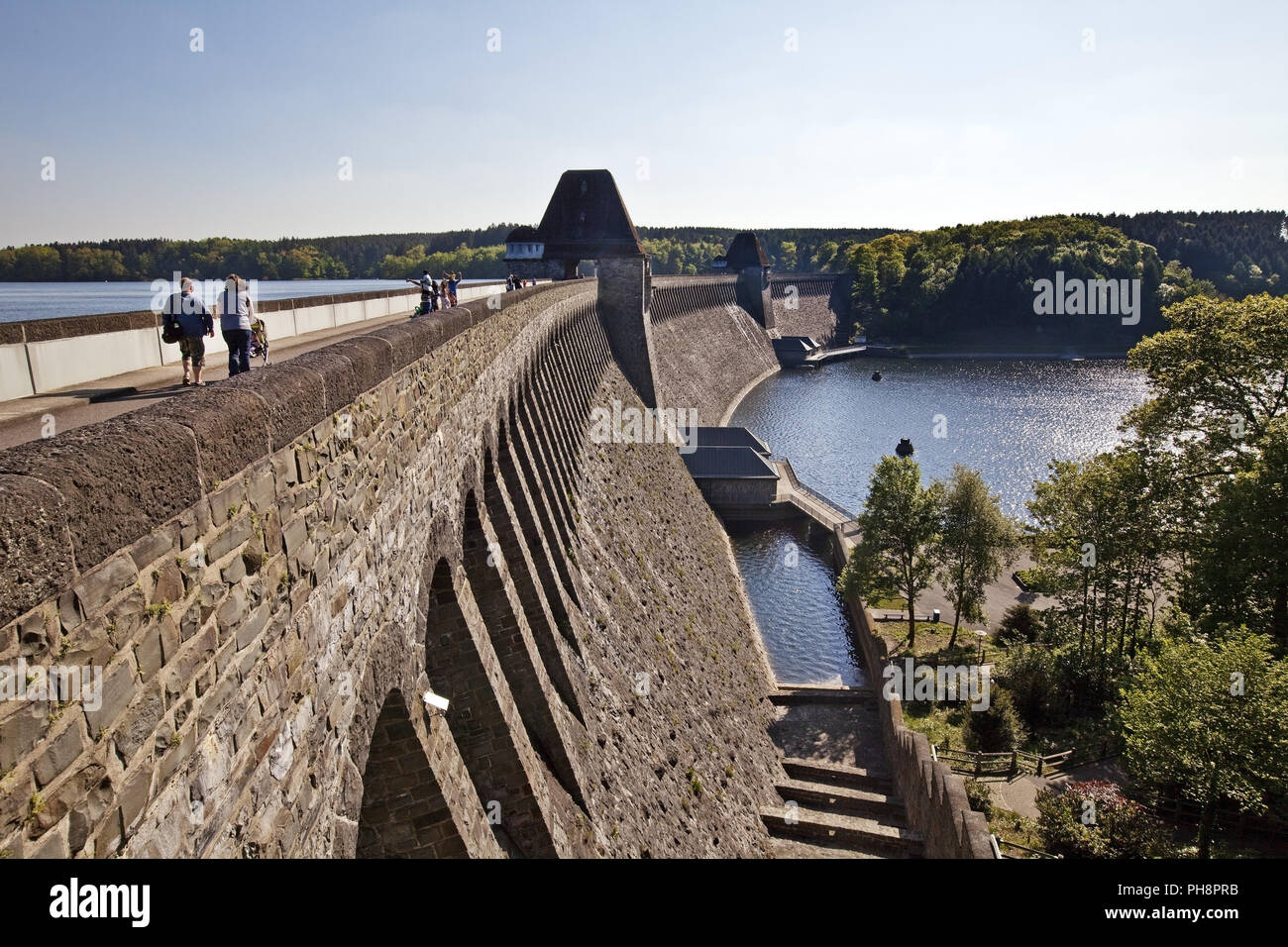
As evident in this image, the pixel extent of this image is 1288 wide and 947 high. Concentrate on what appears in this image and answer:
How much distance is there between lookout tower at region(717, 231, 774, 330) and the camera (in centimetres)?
10231

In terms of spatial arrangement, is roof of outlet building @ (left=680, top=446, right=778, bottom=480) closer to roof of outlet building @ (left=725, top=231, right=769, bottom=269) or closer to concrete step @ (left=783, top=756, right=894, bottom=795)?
concrete step @ (left=783, top=756, right=894, bottom=795)

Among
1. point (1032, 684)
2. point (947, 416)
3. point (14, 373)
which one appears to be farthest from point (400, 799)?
point (947, 416)

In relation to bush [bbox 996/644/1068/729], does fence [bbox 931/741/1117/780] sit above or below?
below

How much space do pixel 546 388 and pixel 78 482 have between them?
766 inches

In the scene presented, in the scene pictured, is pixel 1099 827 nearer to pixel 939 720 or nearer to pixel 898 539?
pixel 939 720

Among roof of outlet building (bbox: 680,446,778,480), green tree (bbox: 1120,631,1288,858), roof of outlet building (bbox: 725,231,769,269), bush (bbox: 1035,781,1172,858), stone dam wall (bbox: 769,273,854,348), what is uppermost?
roof of outlet building (bbox: 725,231,769,269)

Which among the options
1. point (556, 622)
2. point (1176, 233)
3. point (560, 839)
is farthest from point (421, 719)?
point (1176, 233)

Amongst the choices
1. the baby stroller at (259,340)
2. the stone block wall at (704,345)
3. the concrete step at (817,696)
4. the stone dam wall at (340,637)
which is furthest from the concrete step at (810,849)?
the stone block wall at (704,345)

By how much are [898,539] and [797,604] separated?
18.7ft

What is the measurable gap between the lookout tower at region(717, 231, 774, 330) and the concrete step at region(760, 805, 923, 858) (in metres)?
86.8

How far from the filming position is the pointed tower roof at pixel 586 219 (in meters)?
51.3

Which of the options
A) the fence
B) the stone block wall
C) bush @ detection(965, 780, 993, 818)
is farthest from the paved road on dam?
the stone block wall

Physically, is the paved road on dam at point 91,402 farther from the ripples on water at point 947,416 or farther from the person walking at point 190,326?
the ripples on water at point 947,416

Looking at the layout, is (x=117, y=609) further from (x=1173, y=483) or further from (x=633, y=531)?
(x=1173, y=483)
